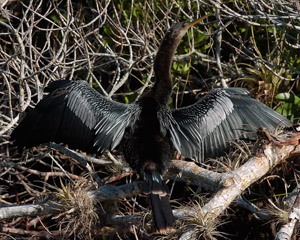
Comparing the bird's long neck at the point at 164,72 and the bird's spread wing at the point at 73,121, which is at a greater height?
the bird's long neck at the point at 164,72

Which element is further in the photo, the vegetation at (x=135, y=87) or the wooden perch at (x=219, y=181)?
the vegetation at (x=135, y=87)

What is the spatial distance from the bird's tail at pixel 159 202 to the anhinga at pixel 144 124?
0.41ft

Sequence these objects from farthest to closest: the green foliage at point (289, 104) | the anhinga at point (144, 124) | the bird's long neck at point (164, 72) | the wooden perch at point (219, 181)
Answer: the green foliage at point (289, 104), the bird's long neck at point (164, 72), the anhinga at point (144, 124), the wooden perch at point (219, 181)

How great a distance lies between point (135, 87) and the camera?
5.87 meters

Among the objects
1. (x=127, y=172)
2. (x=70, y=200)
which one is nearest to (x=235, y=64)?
(x=127, y=172)

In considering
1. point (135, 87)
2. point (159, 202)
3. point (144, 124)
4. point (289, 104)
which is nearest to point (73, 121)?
point (144, 124)

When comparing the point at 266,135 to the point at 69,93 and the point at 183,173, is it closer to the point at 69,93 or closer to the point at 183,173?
the point at 183,173

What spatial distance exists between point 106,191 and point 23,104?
108 cm

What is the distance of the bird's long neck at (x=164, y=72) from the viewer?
4.37 m

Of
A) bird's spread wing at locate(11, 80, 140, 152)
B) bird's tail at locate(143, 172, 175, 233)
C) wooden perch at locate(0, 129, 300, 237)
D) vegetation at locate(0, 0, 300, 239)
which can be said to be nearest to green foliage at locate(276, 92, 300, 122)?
vegetation at locate(0, 0, 300, 239)

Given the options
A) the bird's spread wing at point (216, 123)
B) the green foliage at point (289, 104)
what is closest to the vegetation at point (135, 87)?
the green foliage at point (289, 104)

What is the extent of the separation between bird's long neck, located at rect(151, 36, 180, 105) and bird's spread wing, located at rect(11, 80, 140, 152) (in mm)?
261

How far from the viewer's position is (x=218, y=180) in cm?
351

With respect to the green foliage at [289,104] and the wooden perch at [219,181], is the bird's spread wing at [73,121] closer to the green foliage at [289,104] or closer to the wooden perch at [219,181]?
the wooden perch at [219,181]
